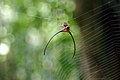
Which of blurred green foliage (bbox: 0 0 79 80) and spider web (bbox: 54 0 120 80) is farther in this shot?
Result: blurred green foliage (bbox: 0 0 79 80)

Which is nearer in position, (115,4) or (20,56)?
(115,4)

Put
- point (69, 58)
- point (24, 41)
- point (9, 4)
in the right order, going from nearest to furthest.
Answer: point (69, 58), point (9, 4), point (24, 41)

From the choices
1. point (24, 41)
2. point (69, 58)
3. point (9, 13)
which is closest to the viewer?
point (69, 58)

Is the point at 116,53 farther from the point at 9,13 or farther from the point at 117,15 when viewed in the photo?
the point at 9,13

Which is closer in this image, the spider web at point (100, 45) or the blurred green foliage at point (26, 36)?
the spider web at point (100, 45)

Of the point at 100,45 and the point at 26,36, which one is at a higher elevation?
the point at 26,36

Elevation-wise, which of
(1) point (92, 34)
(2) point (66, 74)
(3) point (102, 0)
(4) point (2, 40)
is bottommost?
(2) point (66, 74)

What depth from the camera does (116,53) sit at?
1283 mm

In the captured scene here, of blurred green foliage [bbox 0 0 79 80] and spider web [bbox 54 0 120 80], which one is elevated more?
blurred green foliage [bbox 0 0 79 80]

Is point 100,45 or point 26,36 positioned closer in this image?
point 100,45

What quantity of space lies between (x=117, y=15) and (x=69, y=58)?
252 millimetres

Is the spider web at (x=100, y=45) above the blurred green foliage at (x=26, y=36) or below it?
below

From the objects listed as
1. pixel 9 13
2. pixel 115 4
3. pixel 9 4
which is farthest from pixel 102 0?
pixel 9 13

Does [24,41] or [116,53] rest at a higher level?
[24,41]
